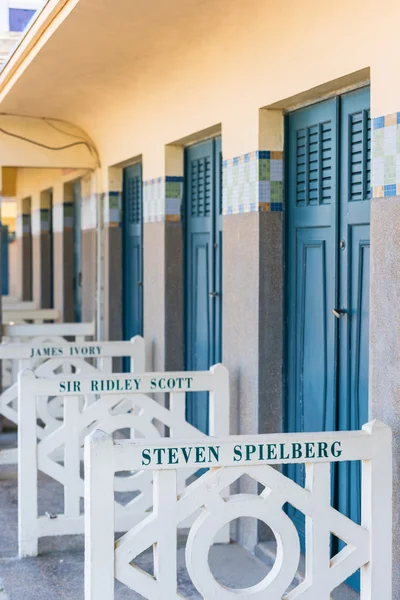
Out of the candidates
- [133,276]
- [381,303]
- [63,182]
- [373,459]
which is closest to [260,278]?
[381,303]

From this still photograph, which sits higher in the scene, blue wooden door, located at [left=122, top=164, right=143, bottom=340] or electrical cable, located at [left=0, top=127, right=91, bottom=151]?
electrical cable, located at [left=0, top=127, right=91, bottom=151]

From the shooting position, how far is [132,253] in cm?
872

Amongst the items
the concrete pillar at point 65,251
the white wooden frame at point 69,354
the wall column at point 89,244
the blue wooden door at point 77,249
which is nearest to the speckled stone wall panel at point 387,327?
the white wooden frame at point 69,354

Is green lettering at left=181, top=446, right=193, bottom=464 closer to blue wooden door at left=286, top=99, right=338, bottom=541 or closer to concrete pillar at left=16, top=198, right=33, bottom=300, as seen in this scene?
blue wooden door at left=286, top=99, right=338, bottom=541

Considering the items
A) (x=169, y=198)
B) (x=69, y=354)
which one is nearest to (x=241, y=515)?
(x=69, y=354)

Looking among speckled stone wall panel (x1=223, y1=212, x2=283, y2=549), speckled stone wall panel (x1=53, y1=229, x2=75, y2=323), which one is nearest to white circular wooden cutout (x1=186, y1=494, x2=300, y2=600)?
speckled stone wall panel (x1=223, y1=212, x2=283, y2=549)

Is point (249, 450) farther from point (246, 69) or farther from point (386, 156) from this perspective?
point (246, 69)

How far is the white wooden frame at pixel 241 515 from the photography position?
11.2ft

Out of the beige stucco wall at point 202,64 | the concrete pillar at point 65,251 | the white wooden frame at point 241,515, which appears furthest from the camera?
the concrete pillar at point 65,251

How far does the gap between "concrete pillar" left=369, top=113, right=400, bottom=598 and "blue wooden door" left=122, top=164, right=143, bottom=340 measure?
4.51 meters

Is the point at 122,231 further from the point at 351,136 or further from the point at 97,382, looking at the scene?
the point at 351,136

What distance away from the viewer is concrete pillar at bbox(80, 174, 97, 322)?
9438 millimetres

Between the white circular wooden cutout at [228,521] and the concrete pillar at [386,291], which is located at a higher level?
the concrete pillar at [386,291]

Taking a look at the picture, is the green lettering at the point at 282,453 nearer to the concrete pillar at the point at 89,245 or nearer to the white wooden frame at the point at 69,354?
the white wooden frame at the point at 69,354
